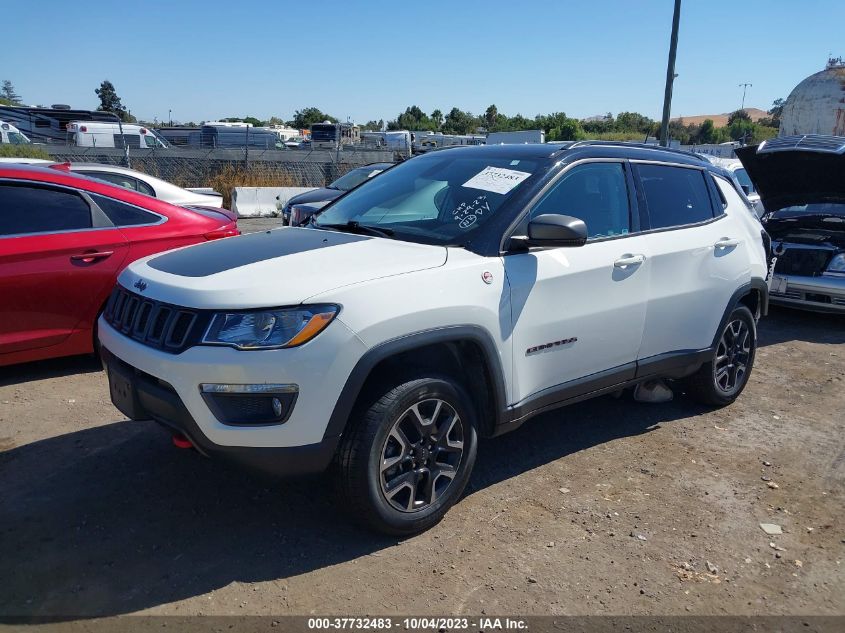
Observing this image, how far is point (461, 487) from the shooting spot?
3.52 meters

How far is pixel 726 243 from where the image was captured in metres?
4.86

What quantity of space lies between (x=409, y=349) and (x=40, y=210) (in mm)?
3752

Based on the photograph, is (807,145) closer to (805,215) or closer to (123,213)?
(805,215)

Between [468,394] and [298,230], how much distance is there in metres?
1.45

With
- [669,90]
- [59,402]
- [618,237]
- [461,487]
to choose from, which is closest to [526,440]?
[461,487]

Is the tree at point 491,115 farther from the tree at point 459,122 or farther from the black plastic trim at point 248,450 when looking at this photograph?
the black plastic trim at point 248,450

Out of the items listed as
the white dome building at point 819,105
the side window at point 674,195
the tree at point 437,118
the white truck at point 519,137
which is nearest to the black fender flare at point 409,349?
the side window at point 674,195

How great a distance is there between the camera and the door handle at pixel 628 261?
4.03 metres

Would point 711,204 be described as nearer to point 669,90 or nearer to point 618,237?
point 618,237

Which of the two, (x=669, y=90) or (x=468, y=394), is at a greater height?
(x=669, y=90)

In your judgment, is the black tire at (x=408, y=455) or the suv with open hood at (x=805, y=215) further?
the suv with open hood at (x=805, y=215)

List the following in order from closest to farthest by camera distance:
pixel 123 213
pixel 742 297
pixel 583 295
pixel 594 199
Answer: pixel 583 295
pixel 594 199
pixel 742 297
pixel 123 213

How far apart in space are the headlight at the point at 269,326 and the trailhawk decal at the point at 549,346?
1.18 m

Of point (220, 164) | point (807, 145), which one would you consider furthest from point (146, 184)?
point (220, 164)
